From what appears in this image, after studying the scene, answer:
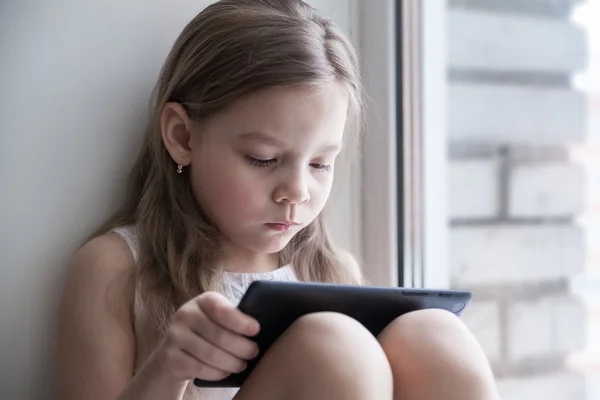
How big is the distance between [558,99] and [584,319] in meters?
0.30

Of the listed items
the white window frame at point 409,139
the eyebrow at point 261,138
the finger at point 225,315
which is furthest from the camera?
the white window frame at point 409,139

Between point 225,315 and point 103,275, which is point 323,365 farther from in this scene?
point 103,275

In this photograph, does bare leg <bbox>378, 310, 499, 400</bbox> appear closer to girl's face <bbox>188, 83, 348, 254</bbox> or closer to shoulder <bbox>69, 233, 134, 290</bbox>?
girl's face <bbox>188, 83, 348, 254</bbox>

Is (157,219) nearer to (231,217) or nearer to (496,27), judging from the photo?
(231,217)

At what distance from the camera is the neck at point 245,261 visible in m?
1.05

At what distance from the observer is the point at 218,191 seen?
95cm

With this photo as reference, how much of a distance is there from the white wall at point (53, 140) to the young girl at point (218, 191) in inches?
1.9

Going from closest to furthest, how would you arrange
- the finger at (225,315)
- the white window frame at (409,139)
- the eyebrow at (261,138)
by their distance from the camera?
the finger at (225,315)
the eyebrow at (261,138)
the white window frame at (409,139)

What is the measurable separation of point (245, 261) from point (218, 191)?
15cm

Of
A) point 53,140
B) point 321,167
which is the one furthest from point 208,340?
point 53,140

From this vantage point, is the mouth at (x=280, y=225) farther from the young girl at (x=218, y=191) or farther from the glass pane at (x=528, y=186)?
the glass pane at (x=528, y=186)

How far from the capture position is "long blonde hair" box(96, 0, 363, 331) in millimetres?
937

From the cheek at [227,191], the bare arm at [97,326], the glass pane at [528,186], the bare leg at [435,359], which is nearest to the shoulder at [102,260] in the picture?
the bare arm at [97,326]

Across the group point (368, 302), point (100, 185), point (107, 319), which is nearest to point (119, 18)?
point (100, 185)
